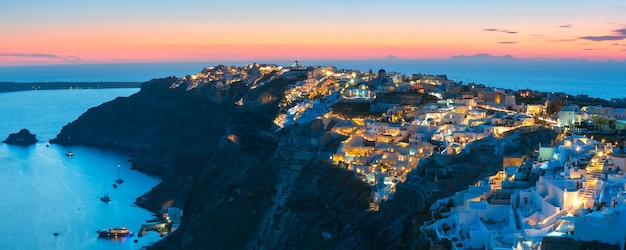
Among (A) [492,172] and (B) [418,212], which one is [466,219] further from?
(A) [492,172]

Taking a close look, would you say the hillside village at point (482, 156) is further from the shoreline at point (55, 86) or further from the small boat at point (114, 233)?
the shoreline at point (55, 86)

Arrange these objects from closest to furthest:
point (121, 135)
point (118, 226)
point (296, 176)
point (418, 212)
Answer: point (418, 212), point (296, 176), point (118, 226), point (121, 135)

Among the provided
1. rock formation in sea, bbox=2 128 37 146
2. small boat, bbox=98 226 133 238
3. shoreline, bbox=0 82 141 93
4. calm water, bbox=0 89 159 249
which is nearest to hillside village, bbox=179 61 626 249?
small boat, bbox=98 226 133 238

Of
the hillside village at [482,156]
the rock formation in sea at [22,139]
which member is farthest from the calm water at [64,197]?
the hillside village at [482,156]

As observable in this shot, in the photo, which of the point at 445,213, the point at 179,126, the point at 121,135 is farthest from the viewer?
the point at 121,135

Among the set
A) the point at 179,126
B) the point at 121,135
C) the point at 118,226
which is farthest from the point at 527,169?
the point at 121,135
